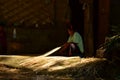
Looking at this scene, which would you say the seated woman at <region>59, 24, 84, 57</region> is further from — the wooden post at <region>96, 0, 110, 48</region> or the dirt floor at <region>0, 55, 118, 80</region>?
the wooden post at <region>96, 0, 110, 48</region>

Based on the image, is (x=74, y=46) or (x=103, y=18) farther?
(x=103, y=18)

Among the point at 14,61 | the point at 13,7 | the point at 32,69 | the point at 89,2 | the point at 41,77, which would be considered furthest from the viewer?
the point at 13,7

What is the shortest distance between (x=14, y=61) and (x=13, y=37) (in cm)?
392

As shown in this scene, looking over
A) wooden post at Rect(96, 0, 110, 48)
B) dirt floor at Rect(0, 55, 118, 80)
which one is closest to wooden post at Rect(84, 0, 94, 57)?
wooden post at Rect(96, 0, 110, 48)

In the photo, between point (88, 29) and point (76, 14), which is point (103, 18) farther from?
point (76, 14)

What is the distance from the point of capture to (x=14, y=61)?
11633mm

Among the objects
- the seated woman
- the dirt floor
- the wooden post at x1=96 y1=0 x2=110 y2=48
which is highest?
the wooden post at x1=96 y1=0 x2=110 y2=48

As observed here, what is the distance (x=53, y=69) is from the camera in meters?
10.3

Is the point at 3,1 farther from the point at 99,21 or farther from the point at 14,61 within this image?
the point at 14,61

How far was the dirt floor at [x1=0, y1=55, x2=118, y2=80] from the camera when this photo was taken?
9.66 m

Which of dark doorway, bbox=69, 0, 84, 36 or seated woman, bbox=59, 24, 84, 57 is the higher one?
dark doorway, bbox=69, 0, 84, 36

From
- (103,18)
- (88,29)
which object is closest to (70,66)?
(88,29)

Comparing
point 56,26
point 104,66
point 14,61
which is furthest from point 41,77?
point 56,26

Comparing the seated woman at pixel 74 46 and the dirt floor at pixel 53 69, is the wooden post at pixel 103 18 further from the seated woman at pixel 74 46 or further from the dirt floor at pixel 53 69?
the dirt floor at pixel 53 69
